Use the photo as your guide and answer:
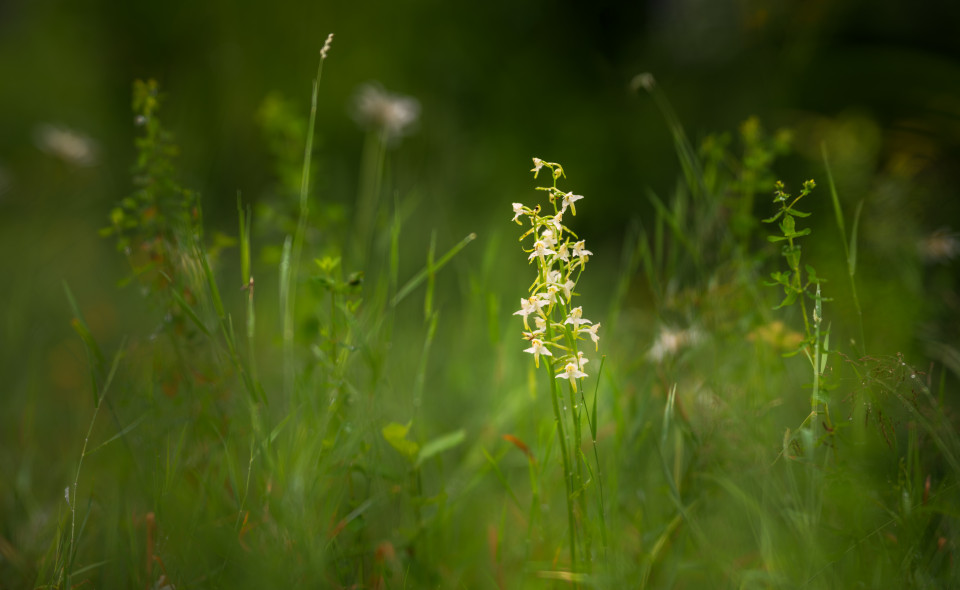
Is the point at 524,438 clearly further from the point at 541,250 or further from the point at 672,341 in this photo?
the point at 541,250

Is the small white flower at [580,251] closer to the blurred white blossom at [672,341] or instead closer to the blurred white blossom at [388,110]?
the blurred white blossom at [672,341]

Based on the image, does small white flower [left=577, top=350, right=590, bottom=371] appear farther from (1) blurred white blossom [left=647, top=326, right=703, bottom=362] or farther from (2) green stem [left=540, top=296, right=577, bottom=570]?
(1) blurred white blossom [left=647, top=326, right=703, bottom=362]

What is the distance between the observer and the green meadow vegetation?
891 millimetres

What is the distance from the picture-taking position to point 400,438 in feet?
3.40

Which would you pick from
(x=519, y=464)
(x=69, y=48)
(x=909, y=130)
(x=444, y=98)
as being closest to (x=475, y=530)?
(x=519, y=464)

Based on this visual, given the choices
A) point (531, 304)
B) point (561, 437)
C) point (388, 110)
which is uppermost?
point (388, 110)

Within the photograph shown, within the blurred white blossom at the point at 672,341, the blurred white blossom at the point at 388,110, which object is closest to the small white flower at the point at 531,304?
the blurred white blossom at the point at 672,341

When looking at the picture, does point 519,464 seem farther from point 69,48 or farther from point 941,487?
point 69,48

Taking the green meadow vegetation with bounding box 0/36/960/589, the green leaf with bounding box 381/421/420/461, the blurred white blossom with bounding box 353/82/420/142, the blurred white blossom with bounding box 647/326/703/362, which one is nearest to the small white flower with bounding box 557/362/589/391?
the green meadow vegetation with bounding box 0/36/960/589

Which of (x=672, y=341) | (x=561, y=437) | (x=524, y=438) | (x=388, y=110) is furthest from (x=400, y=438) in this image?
(x=388, y=110)

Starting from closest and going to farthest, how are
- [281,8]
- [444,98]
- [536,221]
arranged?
[536,221] < [444,98] < [281,8]

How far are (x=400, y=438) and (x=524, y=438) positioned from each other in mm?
423

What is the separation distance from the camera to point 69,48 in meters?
3.42

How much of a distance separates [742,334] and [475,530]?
2.14 ft
